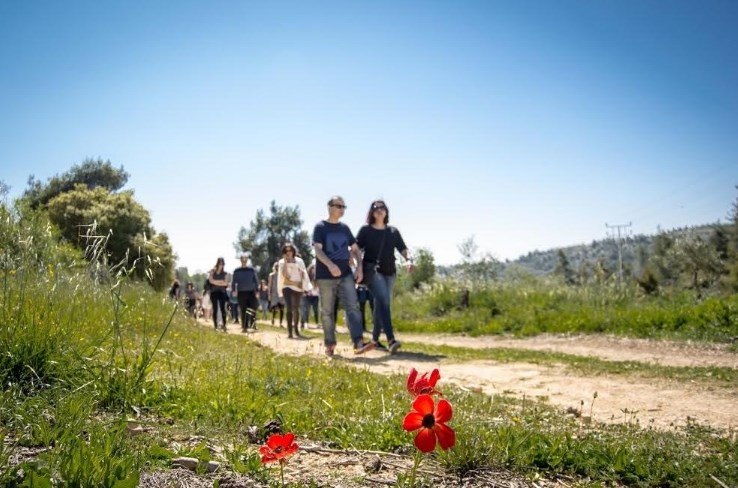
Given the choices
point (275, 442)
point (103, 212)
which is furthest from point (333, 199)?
point (103, 212)

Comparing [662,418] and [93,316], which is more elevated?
[93,316]

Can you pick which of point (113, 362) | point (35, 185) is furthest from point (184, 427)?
point (35, 185)

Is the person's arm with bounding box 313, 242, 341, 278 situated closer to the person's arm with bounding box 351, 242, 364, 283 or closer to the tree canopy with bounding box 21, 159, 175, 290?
the person's arm with bounding box 351, 242, 364, 283

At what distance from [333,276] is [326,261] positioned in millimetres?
291

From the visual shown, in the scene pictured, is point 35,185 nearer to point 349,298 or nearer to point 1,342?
point 349,298

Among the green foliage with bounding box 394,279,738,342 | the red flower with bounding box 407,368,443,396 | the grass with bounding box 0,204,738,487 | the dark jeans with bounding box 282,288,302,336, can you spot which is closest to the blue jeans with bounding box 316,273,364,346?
the grass with bounding box 0,204,738,487

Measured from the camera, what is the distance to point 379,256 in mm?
9461

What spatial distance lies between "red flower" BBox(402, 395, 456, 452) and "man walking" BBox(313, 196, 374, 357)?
7046mm

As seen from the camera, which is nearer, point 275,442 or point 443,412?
point 443,412

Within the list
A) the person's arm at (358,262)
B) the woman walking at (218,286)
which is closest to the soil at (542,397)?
the person's arm at (358,262)

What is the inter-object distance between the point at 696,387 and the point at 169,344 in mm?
6701

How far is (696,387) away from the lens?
5.84 m

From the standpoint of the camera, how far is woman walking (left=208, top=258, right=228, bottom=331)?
1667 centimetres

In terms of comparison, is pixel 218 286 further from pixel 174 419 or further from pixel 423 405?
pixel 423 405
